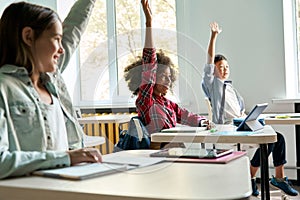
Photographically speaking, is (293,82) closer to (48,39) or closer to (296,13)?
(296,13)

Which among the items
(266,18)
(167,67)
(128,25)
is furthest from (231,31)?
(167,67)

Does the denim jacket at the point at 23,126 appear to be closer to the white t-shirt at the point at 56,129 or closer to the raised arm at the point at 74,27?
the white t-shirt at the point at 56,129

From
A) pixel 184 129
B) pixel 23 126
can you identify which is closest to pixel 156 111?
pixel 184 129

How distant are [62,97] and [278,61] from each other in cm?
306

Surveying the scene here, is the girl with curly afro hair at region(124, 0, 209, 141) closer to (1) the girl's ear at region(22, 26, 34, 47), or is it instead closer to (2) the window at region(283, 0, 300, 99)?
(1) the girl's ear at region(22, 26, 34, 47)

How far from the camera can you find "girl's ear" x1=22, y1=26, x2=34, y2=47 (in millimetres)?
1156

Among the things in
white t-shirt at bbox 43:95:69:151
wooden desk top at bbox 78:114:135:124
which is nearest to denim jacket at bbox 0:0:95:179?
white t-shirt at bbox 43:95:69:151

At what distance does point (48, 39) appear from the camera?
1.17 metres

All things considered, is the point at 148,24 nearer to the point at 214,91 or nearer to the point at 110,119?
the point at 214,91

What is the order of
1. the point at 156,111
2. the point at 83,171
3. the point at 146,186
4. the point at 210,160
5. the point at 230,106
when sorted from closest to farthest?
1. the point at 146,186
2. the point at 83,171
3. the point at 210,160
4. the point at 156,111
5. the point at 230,106

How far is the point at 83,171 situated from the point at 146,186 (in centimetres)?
20

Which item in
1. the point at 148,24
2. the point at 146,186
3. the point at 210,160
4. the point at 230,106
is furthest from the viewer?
the point at 230,106

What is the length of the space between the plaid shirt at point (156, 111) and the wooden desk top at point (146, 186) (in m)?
0.84

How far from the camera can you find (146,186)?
33.8 inches
